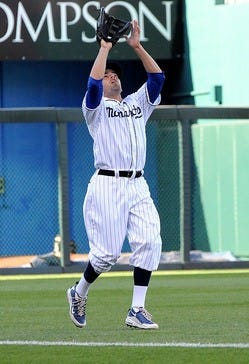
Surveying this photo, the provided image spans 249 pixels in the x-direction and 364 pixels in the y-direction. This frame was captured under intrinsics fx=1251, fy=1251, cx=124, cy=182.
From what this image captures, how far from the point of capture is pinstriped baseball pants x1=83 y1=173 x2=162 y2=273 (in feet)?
29.2

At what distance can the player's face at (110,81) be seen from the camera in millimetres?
8984

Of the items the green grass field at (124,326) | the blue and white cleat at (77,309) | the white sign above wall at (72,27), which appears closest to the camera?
the green grass field at (124,326)

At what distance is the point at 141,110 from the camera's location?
9102mm

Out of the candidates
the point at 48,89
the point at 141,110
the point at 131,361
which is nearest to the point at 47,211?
the point at 48,89

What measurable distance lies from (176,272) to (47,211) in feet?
8.48

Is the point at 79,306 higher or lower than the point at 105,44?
lower

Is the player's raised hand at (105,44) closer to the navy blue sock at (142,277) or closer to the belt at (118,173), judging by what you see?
the belt at (118,173)

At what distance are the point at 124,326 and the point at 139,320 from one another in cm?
27

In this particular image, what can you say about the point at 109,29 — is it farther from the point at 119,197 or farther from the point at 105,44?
the point at 119,197

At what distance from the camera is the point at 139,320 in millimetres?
8852

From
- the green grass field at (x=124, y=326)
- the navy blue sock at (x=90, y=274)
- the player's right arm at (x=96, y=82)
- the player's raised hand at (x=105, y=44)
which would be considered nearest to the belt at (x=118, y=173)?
the player's right arm at (x=96, y=82)

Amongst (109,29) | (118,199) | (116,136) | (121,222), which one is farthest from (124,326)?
(109,29)

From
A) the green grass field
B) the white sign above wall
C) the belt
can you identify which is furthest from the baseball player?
the white sign above wall

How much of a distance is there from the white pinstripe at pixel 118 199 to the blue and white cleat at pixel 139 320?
1.04 feet
